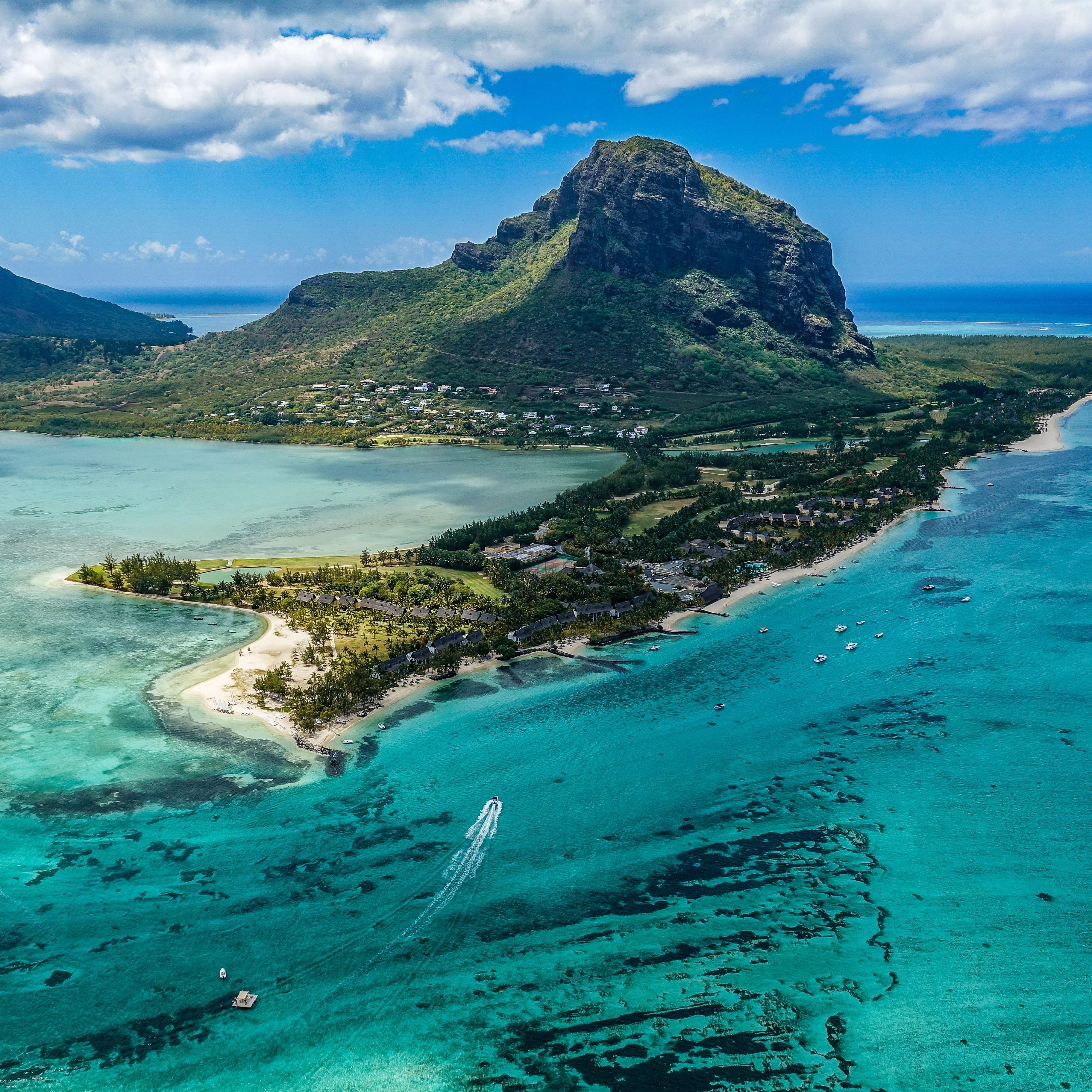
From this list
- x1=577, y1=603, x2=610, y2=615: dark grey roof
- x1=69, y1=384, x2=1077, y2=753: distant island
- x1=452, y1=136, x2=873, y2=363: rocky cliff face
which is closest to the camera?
x1=69, y1=384, x2=1077, y2=753: distant island

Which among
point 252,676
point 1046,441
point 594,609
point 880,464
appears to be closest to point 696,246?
point 1046,441

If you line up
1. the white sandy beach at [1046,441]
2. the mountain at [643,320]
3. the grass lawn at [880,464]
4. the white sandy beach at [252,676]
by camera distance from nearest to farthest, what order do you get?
the white sandy beach at [252,676] → the grass lawn at [880,464] → the white sandy beach at [1046,441] → the mountain at [643,320]

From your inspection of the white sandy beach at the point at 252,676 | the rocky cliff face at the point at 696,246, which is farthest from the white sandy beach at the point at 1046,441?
the white sandy beach at the point at 252,676

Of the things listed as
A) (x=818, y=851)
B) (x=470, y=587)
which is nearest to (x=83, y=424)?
(x=470, y=587)

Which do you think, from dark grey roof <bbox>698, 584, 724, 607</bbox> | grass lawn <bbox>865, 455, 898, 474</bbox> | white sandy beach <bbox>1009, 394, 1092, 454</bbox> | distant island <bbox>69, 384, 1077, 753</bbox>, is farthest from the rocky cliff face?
dark grey roof <bbox>698, 584, 724, 607</bbox>

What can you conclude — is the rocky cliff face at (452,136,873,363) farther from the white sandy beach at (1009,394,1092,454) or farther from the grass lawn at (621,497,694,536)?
the grass lawn at (621,497,694,536)

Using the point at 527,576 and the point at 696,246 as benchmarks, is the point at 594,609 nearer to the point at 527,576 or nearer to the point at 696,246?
the point at 527,576

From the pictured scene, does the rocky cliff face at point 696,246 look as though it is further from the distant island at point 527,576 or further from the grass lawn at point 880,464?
the distant island at point 527,576
